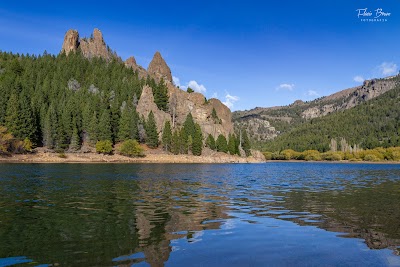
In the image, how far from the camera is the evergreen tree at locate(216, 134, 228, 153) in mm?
179500

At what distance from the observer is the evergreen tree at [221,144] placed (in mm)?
179500

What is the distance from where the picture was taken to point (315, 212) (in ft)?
83.1

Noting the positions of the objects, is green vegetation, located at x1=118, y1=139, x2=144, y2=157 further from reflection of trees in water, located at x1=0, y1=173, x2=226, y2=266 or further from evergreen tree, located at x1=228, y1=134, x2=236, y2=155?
reflection of trees in water, located at x1=0, y1=173, x2=226, y2=266

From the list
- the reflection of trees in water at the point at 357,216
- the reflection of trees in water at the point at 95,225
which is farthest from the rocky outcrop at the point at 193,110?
the reflection of trees in water at the point at 95,225

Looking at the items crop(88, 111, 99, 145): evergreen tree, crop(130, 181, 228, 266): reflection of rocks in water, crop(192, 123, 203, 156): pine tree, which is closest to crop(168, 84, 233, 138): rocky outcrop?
crop(192, 123, 203, 156): pine tree

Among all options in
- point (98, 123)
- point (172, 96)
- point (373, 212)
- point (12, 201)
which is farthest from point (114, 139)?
point (373, 212)

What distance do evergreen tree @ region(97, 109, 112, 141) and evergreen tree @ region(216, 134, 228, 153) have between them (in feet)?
188

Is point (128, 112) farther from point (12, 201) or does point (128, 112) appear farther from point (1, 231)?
point (1, 231)

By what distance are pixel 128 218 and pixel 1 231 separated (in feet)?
22.7

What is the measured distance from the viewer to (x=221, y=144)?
180m

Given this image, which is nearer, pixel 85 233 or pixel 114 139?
pixel 85 233

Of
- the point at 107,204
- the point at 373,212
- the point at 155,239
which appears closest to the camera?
the point at 155,239

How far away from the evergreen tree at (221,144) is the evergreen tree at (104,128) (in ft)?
188

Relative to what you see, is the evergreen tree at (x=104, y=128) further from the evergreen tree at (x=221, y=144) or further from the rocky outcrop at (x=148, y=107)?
the evergreen tree at (x=221, y=144)
